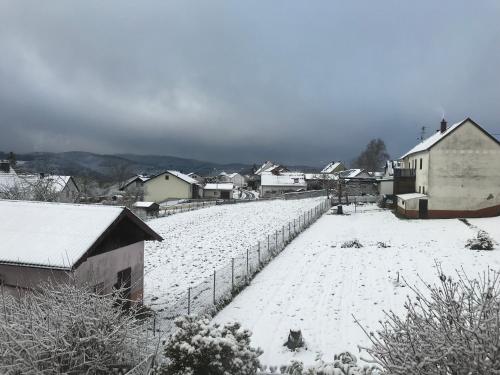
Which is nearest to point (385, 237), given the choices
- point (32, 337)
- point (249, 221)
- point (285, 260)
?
point (285, 260)

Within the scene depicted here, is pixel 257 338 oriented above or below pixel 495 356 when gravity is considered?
below

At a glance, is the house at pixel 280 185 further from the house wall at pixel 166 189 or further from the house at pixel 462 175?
the house at pixel 462 175

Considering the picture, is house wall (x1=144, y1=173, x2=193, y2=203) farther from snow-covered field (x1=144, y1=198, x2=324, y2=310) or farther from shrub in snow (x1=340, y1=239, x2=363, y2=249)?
shrub in snow (x1=340, y1=239, x2=363, y2=249)

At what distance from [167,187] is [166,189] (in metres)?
0.47

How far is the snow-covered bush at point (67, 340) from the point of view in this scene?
621 centimetres

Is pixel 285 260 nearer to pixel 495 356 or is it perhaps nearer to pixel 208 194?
pixel 495 356

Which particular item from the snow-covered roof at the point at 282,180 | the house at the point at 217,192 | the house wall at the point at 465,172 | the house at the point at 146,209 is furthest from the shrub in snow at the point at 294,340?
the snow-covered roof at the point at 282,180

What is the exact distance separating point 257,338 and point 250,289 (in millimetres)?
5242

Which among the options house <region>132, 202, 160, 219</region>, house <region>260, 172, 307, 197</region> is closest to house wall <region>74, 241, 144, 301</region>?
house <region>132, 202, 160, 219</region>

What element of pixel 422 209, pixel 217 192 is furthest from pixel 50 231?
pixel 217 192

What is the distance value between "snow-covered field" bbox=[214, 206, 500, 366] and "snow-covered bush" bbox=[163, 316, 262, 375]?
124 inches

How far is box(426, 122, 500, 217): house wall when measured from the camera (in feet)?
120

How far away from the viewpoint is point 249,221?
131 feet

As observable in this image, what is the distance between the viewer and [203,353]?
24.9ft
